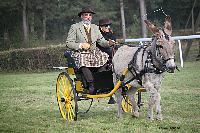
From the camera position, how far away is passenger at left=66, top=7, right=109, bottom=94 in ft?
32.3

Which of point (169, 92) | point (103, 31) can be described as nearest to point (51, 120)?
point (103, 31)

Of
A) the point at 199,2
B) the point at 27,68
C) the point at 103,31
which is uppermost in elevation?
the point at 199,2

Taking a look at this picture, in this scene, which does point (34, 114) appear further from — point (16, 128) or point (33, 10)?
point (33, 10)

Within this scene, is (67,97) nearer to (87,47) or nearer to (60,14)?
(87,47)

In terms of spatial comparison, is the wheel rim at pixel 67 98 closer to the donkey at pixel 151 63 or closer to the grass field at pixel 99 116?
the grass field at pixel 99 116

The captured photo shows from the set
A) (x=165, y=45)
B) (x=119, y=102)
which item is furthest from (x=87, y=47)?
(x=165, y=45)

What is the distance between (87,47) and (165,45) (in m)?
1.80

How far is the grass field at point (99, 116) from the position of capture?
8458mm

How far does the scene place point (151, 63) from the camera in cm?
899

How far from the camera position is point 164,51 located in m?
8.75

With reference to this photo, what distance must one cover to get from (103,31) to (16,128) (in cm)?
364

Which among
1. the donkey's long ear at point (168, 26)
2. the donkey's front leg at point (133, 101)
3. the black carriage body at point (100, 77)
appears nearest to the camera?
the donkey's long ear at point (168, 26)

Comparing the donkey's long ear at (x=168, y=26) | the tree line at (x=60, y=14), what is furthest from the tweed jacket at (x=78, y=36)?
the tree line at (x=60, y=14)

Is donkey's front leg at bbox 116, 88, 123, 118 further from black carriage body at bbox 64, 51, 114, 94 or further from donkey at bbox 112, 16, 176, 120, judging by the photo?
black carriage body at bbox 64, 51, 114, 94
